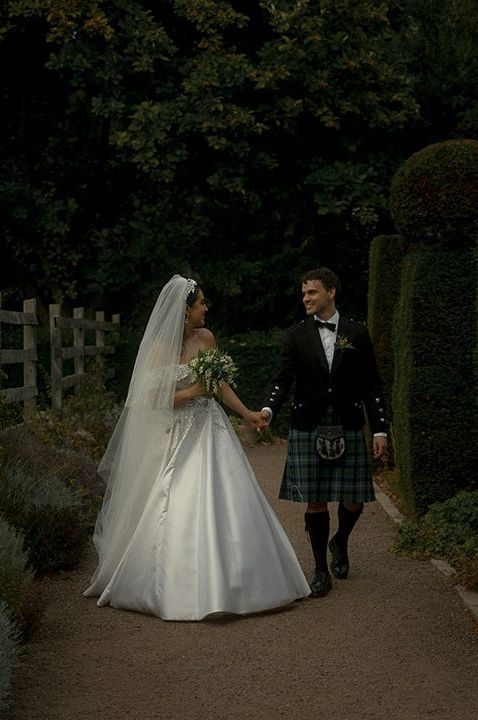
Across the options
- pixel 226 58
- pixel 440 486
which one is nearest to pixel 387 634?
pixel 440 486

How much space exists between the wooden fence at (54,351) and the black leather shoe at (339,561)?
10.5 feet

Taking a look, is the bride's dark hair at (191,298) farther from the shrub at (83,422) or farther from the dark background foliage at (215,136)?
the dark background foliage at (215,136)

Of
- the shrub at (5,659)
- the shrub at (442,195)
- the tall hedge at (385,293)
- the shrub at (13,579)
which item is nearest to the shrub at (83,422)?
the tall hedge at (385,293)

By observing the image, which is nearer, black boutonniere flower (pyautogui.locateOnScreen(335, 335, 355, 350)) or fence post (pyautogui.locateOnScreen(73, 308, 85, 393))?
black boutonniere flower (pyautogui.locateOnScreen(335, 335, 355, 350))

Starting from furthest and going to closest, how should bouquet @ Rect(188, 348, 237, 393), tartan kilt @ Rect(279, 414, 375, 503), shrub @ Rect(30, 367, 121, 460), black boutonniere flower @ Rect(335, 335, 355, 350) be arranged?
shrub @ Rect(30, 367, 121, 460), tartan kilt @ Rect(279, 414, 375, 503), black boutonniere flower @ Rect(335, 335, 355, 350), bouquet @ Rect(188, 348, 237, 393)

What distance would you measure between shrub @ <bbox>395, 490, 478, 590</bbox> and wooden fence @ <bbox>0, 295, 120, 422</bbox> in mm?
3427

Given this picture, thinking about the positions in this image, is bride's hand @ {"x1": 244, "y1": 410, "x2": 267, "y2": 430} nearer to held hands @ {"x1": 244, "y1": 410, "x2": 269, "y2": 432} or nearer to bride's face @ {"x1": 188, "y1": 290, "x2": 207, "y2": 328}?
held hands @ {"x1": 244, "y1": 410, "x2": 269, "y2": 432}

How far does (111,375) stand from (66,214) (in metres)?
2.68

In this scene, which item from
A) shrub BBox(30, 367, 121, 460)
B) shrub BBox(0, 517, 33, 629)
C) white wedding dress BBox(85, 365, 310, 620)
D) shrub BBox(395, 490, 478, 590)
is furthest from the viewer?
shrub BBox(30, 367, 121, 460)

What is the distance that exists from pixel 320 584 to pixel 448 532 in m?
1.44

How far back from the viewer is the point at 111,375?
19.9 m

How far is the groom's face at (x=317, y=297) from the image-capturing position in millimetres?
7746

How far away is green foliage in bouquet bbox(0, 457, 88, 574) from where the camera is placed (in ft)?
27.5

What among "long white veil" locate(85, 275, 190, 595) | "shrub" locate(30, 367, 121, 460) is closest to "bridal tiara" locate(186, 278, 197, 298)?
"long white veil" locate(85, 275, 190, 595)
